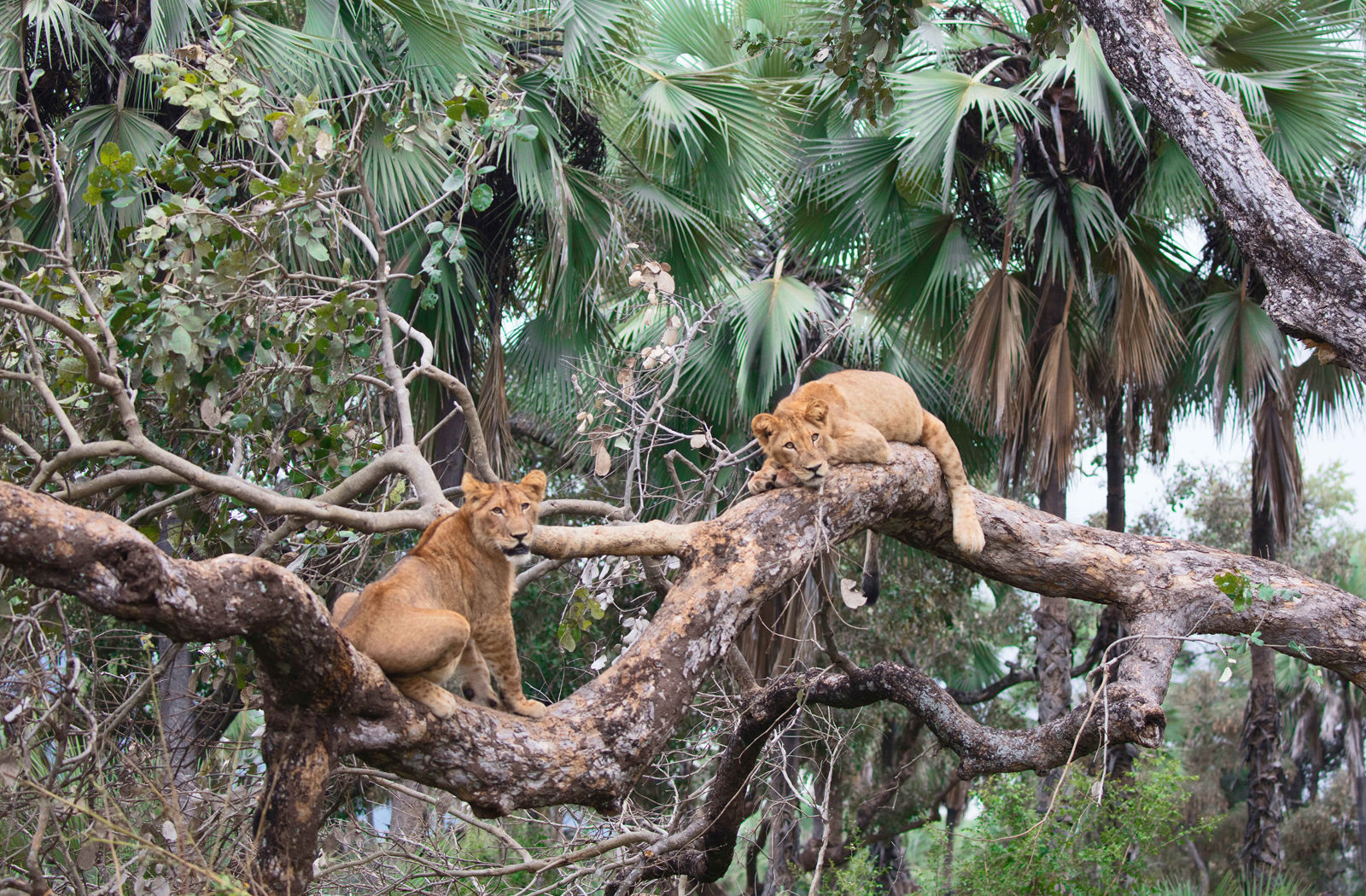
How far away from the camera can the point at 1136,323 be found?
28.8ft

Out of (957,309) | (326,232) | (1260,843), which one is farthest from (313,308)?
(1260,843)

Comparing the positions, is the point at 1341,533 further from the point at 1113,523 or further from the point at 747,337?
the point at 747,337

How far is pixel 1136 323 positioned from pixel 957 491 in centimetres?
488

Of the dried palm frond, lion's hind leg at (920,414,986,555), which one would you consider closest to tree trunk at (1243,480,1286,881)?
the dried palm frond

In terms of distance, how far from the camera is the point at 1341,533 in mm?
18766

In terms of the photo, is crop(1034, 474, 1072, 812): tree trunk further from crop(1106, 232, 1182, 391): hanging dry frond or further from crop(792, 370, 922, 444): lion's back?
crop(792, 370, 922, 444): lion's back

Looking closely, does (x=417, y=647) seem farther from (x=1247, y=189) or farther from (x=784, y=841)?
(x=784, y=841)

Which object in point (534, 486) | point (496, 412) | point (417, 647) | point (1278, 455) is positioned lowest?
point (417, 647)

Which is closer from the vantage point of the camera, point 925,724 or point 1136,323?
point 925,724

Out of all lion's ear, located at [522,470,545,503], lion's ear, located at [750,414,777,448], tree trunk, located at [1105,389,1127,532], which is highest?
tree trunk, located at [1105,389,1127,532]

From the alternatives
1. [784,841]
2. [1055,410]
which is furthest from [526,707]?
[784,841]

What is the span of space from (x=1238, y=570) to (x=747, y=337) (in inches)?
205

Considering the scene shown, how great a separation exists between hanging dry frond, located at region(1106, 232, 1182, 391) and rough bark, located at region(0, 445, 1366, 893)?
4081 mm

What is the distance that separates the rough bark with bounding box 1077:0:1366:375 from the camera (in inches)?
175
